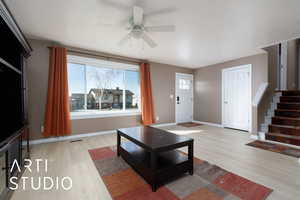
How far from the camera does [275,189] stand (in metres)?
1.61

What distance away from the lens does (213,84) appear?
512cm

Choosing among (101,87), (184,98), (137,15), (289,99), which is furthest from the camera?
(184,98)

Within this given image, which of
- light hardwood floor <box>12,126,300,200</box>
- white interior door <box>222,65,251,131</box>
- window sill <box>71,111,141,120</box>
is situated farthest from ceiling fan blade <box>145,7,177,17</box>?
white interior door <box>222,65,251,131</box>

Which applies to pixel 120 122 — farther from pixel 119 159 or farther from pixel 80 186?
pixel 80 186

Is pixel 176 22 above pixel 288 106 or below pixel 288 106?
above

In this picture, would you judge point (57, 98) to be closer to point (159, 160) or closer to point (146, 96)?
point (146, 96)

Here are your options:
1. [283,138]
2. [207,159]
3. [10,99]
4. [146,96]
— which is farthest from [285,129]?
[10,99]

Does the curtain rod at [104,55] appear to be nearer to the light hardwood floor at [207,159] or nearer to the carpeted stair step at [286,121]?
the light hardwood floor at [207,159]

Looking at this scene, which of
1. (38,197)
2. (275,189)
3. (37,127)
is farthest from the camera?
(37,127)

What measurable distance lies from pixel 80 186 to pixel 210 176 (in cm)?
170

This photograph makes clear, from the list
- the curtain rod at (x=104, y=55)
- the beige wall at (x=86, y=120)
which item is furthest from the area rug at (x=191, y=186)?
the curtain rod at (x=104, y=55)

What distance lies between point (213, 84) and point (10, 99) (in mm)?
5530

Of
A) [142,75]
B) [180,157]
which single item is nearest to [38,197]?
[180,157]

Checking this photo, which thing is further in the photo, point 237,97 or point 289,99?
point 237,97
